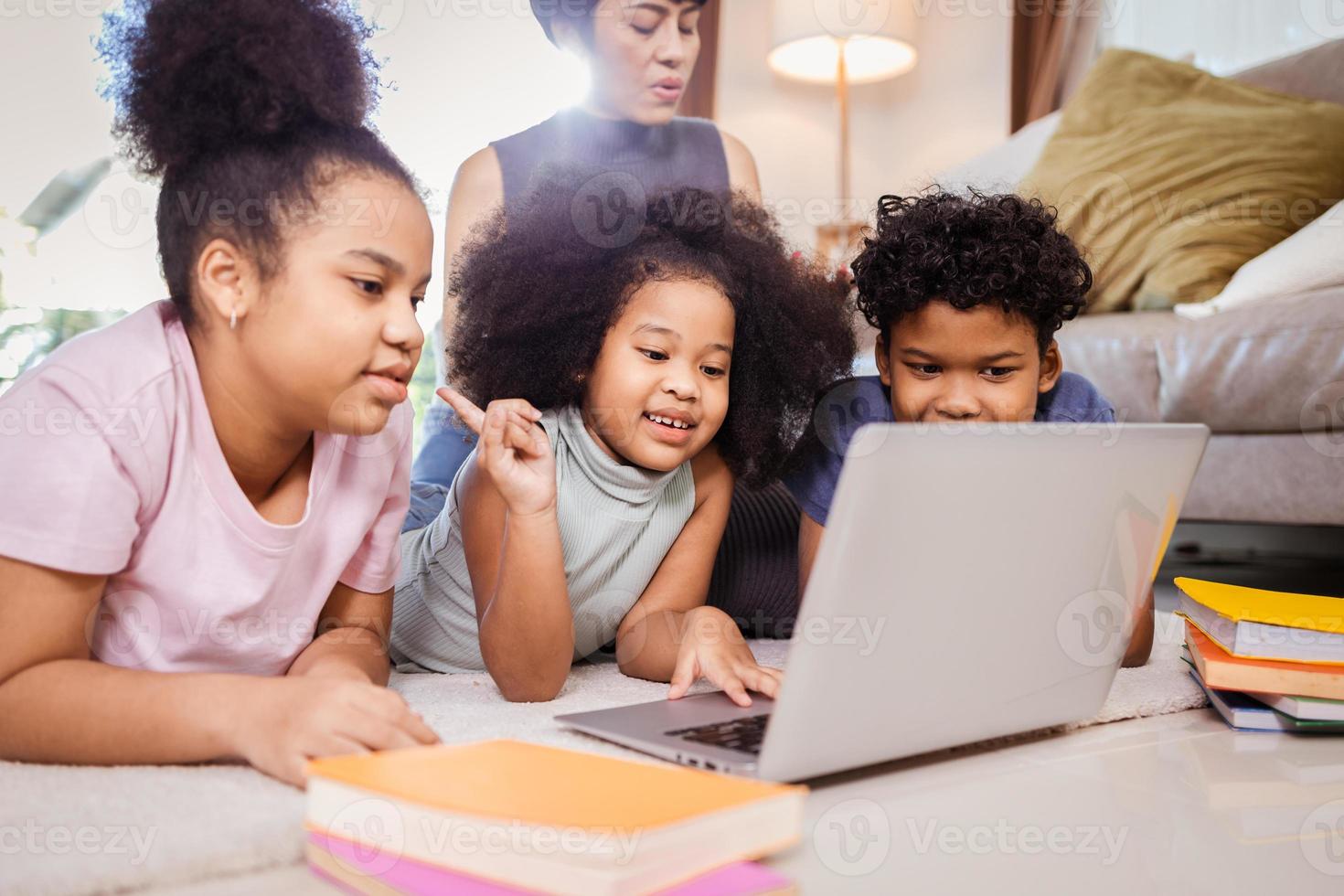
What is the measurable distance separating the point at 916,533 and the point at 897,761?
0.24m

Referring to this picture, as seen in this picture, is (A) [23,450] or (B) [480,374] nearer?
(A) [23,450]

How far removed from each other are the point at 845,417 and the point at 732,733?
0.65 meters

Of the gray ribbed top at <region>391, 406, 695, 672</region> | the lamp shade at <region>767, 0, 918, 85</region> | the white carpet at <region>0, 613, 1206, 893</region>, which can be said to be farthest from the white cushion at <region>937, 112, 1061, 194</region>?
the white carpet at <region>0, 613, 1206, 893</region>

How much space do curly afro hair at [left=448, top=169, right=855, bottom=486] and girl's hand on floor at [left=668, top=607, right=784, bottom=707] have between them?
344 millimetres

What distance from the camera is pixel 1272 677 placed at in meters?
0.92

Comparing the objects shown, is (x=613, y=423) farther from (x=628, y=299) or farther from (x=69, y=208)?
(x=69, y=208)

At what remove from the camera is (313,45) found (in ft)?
2.91

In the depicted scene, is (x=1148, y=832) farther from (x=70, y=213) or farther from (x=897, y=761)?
(x=70, y=213)

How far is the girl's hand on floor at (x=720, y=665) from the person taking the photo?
0.92 metres

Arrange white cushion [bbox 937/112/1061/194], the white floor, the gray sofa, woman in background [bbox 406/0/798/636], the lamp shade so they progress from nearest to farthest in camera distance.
A: the white floor
woman in background [bbox 406/0/798/636]
the gray sofa
white cushion [bbox 937/112/1061/194]
the lamp shade

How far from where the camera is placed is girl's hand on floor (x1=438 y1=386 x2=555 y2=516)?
94 centimetres

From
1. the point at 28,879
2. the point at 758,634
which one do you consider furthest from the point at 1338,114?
the point at 28,879

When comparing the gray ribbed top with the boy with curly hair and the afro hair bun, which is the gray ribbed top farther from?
the afro hair bun

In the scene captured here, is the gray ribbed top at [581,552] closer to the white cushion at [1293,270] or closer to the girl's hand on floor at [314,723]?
the girl's hand on floor at [314,723]
